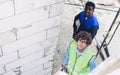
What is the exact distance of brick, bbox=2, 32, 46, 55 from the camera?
115 inches

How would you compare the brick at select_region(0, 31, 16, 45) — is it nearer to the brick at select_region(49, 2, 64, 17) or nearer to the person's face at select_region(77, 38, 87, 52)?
the brick at select_region(49, 2, 64, 17)

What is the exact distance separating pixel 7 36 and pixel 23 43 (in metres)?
0.34

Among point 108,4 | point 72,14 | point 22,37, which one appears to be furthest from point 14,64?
point 108,4

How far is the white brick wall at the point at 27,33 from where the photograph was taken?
2.55m

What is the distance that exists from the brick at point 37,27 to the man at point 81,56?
45 cm

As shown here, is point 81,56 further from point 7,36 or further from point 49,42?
point 7,36

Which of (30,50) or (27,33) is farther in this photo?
(30,50)

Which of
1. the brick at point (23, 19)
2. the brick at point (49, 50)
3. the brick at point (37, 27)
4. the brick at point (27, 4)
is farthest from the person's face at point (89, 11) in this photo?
the brick at point (27, 4)

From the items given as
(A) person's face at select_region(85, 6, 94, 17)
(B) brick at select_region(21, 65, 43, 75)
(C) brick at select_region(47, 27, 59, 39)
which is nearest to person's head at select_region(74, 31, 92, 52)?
(C) brick at select_region(47, 27, 59, 39)

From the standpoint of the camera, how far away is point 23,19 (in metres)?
2.70

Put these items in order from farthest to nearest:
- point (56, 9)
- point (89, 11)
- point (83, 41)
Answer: point (89, 11), point (83, 41), point (56, 9)


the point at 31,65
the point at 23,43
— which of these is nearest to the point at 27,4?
the point at 23,43

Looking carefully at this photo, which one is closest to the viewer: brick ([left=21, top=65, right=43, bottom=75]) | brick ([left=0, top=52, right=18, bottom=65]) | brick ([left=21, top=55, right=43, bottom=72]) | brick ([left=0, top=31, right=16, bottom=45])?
brick ([left=0, top=31, right=16, bottom=45])

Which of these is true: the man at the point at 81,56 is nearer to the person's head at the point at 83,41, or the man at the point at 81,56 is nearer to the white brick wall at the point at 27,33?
the person's head at the point at 83,41
